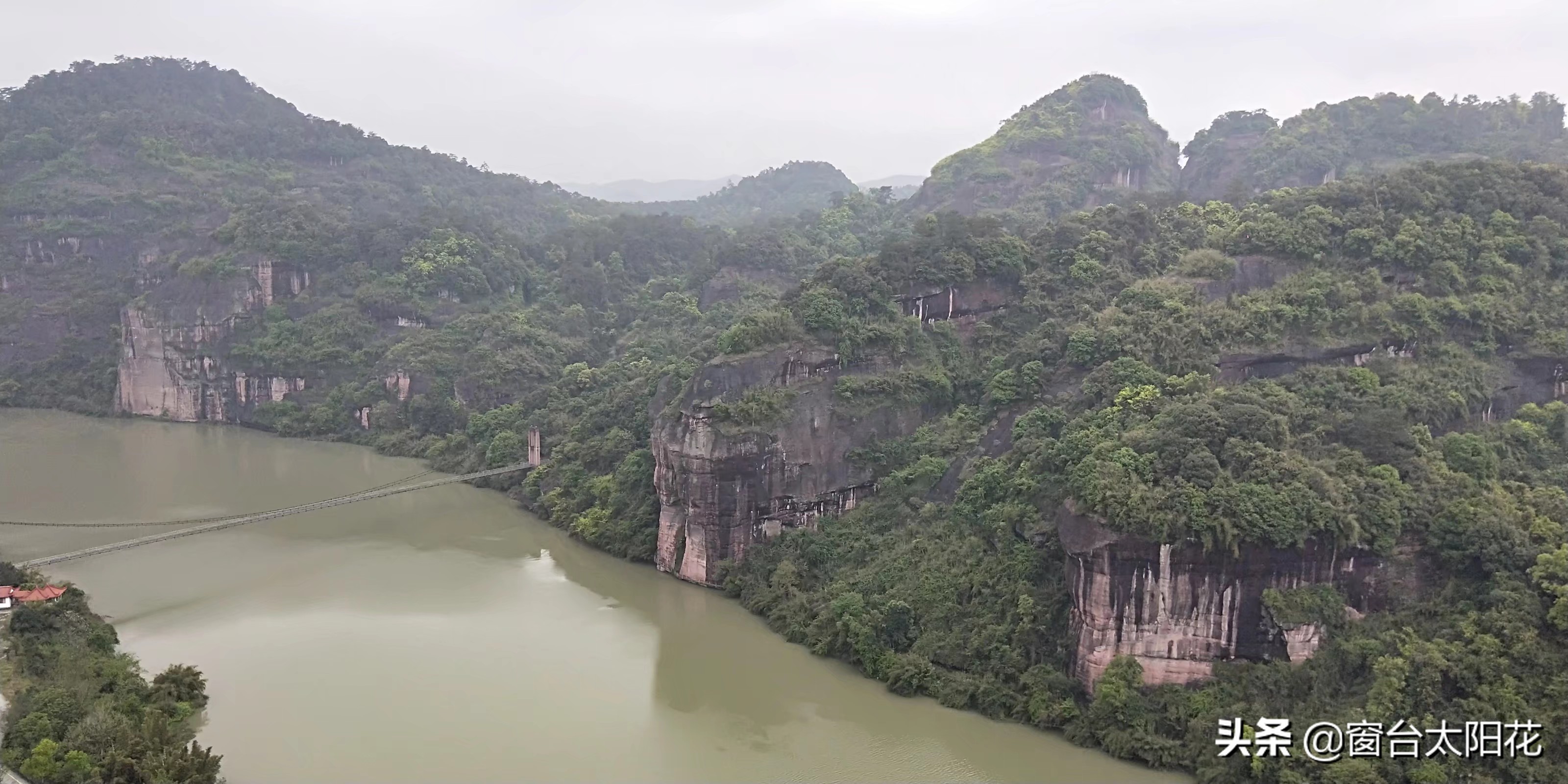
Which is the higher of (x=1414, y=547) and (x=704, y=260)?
(x=704, y=260)

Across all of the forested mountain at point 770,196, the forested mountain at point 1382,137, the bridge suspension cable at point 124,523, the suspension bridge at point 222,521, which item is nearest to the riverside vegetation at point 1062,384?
the forested mountain at point 1382,137

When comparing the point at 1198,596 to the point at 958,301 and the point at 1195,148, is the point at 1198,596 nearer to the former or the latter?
the point at 958,301

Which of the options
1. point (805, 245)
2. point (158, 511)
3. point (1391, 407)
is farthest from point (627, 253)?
point (1391, 407)

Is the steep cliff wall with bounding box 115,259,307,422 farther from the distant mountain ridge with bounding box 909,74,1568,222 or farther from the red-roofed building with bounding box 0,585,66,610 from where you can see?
the distant mountain ridge with bounding box 909,74,1568,222

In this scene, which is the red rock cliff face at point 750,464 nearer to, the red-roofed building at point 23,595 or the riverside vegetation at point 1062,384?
the riverside vegetation at point 1062,384

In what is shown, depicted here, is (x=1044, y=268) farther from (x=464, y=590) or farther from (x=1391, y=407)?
(x=464, y=590)

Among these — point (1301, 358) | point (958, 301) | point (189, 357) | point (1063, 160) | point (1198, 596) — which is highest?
point (1063, 160)

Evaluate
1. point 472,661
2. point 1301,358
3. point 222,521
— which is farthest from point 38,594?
point 1301,358
